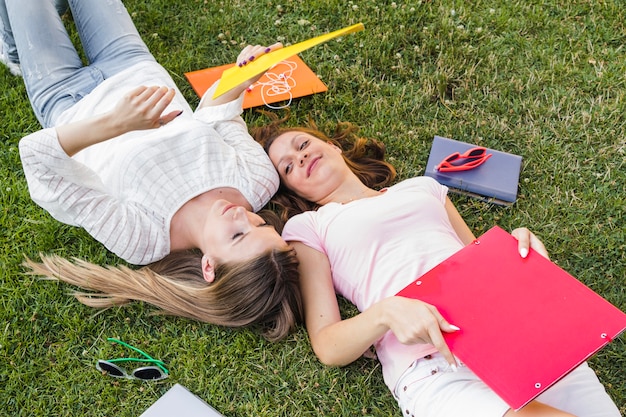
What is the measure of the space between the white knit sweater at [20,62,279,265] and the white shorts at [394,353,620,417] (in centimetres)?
128

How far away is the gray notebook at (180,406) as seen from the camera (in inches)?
103

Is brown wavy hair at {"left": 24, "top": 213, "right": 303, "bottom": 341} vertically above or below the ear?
below

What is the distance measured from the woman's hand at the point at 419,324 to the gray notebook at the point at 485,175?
4.14 feet

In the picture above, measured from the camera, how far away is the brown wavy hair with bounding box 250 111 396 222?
10.8ft

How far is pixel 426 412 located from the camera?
94.2 inches

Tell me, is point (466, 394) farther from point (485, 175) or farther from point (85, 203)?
point (85, 203)

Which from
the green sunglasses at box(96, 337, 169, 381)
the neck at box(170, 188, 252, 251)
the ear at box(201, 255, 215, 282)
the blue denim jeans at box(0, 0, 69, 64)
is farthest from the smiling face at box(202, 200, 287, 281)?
the blue denim jeans at box(0, 0, 69, 64)

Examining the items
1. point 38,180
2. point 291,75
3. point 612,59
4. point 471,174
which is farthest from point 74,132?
point 612,59

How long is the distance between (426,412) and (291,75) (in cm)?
251

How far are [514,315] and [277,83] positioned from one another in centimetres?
235

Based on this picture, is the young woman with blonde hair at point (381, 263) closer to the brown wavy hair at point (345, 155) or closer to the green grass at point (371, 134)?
the brown wavy hair at point (345, 155)

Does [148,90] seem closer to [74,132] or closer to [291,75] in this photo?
[74,132]

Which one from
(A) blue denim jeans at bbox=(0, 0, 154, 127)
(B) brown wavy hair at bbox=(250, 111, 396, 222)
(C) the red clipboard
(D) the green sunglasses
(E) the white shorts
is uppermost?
(A) blue denim jeans at bbox=(0, 0, 154, 127)

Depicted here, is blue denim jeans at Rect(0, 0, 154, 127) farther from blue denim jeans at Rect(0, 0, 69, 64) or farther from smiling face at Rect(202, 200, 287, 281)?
smiling face at Rect(202, 200, 287, 281)
